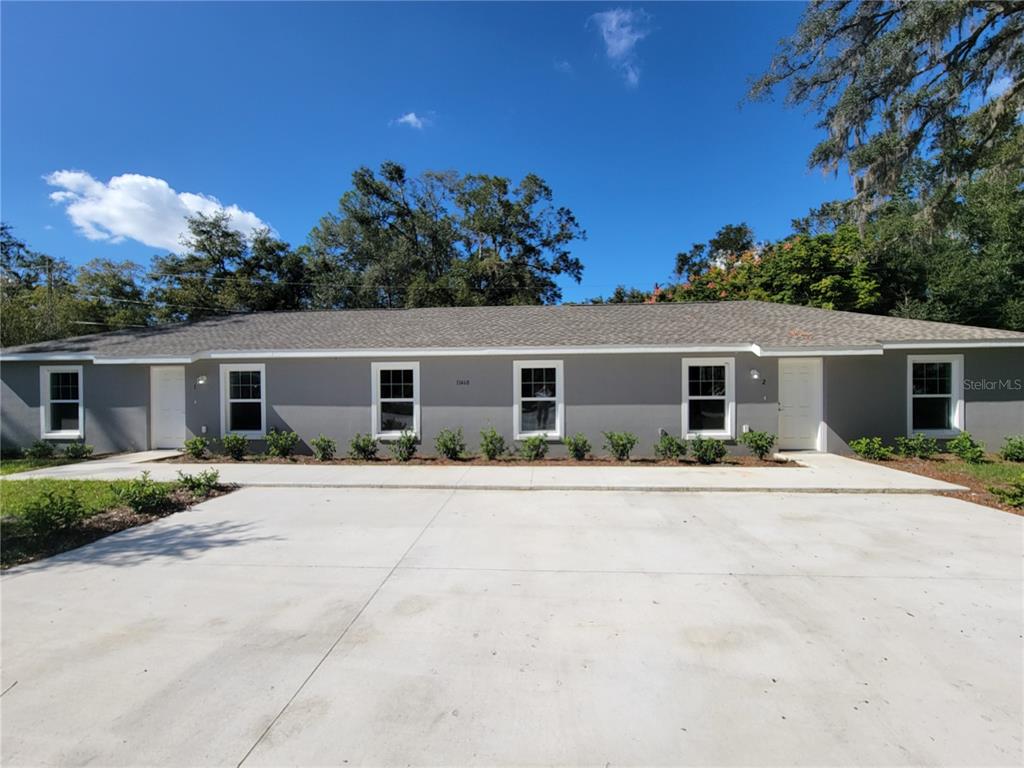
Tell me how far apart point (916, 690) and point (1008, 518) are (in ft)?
17.1

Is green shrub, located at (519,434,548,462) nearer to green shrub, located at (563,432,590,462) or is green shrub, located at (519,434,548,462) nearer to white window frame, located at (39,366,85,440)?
green shrub, located at (563,432,590,462)

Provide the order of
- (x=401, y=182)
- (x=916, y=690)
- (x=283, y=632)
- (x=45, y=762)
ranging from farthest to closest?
(x=401, y=182) < (x=283, y=632) < (x=916, y=690) < (x=45, y=762)

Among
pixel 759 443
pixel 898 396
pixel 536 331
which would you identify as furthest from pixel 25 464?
pixel 898 396

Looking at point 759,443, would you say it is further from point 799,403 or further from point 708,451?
point 799,403

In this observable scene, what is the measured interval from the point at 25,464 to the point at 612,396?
44.0 feet

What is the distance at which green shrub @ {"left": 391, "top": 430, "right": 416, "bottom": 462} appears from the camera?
10281mm

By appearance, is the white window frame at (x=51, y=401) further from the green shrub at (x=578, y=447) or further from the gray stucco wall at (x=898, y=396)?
the gray stucco wall at (x=898, y=396)

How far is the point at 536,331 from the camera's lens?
11.6 m

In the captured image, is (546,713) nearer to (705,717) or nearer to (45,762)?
(705,717)

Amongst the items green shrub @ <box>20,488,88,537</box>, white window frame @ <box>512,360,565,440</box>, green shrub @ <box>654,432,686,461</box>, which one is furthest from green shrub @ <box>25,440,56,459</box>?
green shrub @ <box>654,432,686,461</box>

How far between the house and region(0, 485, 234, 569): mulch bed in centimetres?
478

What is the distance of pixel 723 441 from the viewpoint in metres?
10.4

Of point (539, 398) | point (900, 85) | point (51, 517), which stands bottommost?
point (51, 517)

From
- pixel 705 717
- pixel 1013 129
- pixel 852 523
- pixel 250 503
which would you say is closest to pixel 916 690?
pixel 705 717
